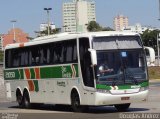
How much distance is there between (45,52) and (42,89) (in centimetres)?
178

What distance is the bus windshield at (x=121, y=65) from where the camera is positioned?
1890 cm

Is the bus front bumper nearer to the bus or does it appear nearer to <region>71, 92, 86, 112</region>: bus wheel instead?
the bus

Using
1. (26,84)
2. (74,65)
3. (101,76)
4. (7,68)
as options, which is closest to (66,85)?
(74,65)

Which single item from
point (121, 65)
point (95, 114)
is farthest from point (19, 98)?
point (121, 65)

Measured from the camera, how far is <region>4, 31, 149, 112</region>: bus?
744 inches

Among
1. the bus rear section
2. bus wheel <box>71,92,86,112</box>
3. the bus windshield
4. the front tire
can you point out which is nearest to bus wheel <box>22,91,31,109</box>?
the front tire

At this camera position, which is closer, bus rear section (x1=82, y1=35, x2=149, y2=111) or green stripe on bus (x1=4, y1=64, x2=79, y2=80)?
bus rear section (x1=82, y1=35, x2=149, y2=111)

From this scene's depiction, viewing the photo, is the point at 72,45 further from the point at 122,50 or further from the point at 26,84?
the point at 26,84

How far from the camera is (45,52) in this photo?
896 inches

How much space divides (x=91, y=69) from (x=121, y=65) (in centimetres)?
109

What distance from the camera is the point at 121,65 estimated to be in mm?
19062

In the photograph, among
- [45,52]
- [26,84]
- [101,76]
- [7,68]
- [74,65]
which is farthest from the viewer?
[7,68]

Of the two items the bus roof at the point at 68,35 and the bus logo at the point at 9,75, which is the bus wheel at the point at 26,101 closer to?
the bus logo at the point at 9,75

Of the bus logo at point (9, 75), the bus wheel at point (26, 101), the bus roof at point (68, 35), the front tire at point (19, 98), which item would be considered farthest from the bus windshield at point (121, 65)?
the bus logo at point (9, 75)
